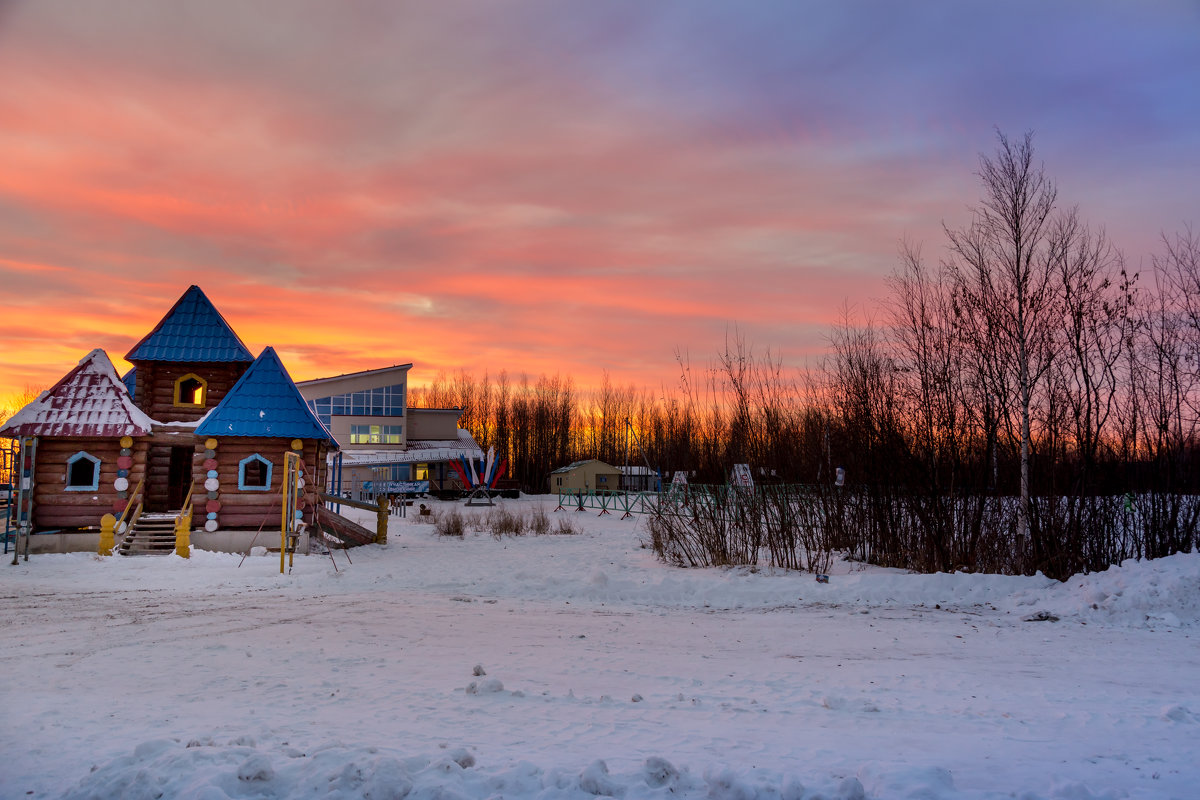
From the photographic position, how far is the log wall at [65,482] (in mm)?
17703

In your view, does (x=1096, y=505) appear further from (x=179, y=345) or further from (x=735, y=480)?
(x=179, y=345)

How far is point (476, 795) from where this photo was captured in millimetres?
4062

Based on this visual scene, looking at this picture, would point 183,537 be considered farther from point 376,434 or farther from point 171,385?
point 376,434

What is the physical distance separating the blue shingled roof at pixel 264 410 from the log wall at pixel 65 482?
2.48m

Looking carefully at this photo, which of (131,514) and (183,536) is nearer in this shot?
(183,536)

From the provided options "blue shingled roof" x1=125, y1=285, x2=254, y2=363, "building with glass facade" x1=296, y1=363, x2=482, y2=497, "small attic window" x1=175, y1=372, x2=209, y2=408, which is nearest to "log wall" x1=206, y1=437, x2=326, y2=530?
"small attic window" x1=175, y1=372, x2=209, y2=408

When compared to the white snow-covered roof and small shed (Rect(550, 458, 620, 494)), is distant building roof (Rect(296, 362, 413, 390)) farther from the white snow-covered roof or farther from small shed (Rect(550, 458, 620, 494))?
small shed (Rect(550, 458, 620, 494))

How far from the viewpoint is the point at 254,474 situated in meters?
18.9

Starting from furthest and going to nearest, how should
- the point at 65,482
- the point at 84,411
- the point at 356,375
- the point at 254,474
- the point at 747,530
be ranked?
the point at 356,375, the point at 254,474, the point at 84,411, the point at 65,482, the point at 747,530

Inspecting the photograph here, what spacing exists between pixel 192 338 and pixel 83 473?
4.82 meters

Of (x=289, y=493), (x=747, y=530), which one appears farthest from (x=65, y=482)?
(x=747, y=530)

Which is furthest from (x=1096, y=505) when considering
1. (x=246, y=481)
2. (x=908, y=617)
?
(x=246, y=481)

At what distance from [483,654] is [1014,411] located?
1114 centimetres

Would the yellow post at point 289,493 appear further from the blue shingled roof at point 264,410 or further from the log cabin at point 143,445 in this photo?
the log cabin at point 143,445
